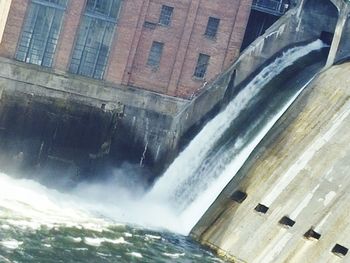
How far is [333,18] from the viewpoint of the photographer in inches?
1382

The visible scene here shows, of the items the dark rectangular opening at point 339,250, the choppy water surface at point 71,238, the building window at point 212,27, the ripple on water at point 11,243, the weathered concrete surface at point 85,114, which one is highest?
the building window at point 212,27

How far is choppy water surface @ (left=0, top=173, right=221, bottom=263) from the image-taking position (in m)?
21.7

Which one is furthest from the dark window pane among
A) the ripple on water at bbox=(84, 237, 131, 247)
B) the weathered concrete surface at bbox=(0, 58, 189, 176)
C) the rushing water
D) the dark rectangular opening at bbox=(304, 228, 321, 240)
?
the dark rectangular opening at bbox=(304, 228, 321, 240)

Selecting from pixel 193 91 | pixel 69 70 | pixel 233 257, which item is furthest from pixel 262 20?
pixel 233 257

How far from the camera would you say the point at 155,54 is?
3494 cm

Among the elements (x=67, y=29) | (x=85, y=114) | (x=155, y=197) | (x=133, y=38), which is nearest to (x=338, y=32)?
(x=133, y=38)

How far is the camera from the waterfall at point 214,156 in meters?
29.9

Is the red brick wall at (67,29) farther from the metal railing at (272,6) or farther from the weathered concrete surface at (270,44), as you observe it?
the metal railing at (272,6)

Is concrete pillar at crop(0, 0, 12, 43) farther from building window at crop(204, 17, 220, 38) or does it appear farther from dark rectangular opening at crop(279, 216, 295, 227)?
dark rectangular opening at crop(279, 216, 295, 227)

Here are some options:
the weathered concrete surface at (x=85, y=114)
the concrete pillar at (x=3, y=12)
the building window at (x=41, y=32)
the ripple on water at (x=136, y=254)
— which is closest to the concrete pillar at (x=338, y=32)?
the weathered concrete surface at (x=85, y=114)

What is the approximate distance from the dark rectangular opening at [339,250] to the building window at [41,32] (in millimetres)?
18140

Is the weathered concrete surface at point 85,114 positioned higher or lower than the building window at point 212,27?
lower

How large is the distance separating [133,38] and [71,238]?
46.3 ft

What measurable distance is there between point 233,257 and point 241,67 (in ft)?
40.8
